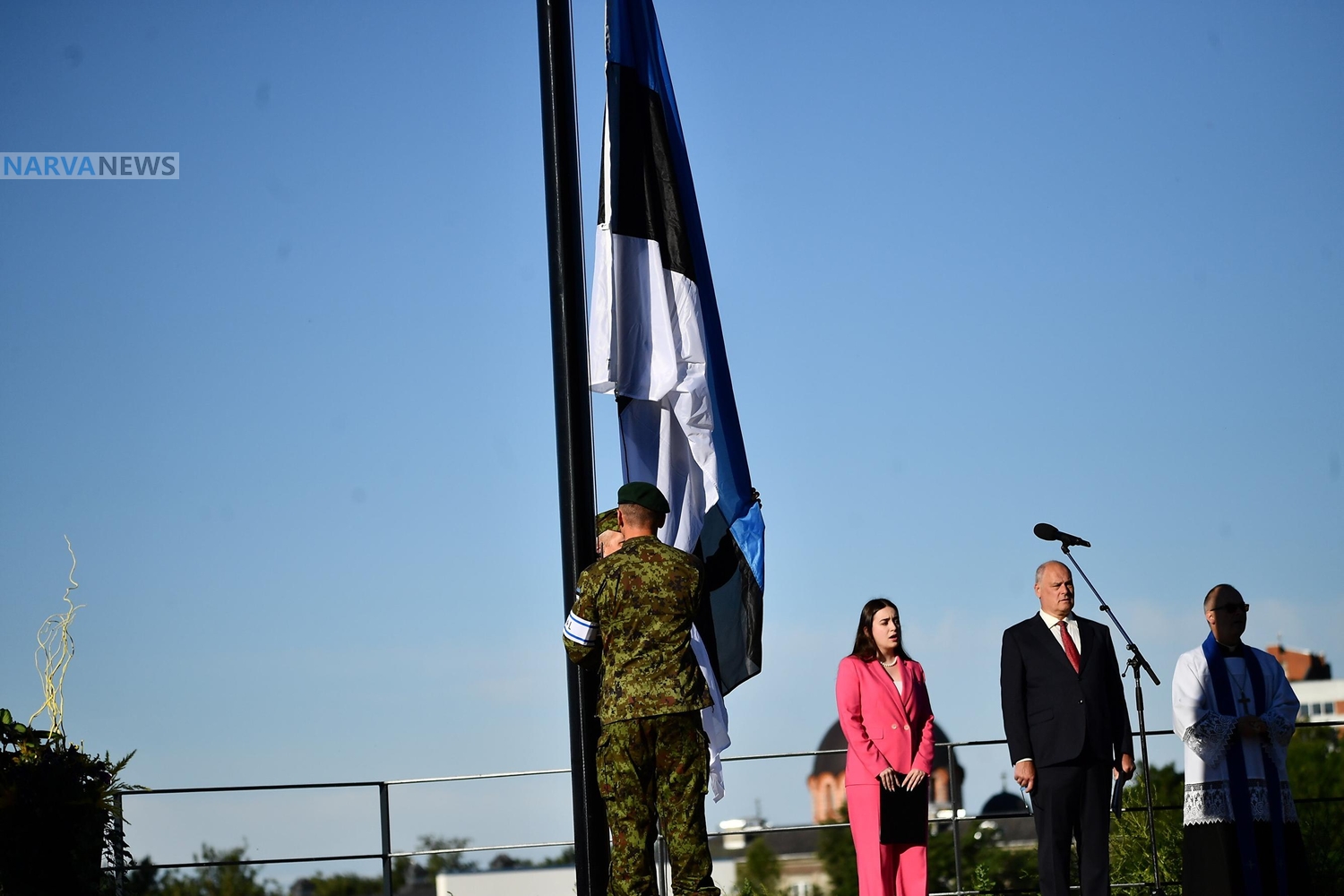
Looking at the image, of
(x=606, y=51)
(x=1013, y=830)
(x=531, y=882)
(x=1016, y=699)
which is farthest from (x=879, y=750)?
(x=1013, y=830)

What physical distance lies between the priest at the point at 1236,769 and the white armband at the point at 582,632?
383 centimetres

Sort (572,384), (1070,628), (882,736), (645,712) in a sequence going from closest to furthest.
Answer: (645,712) < (572,384) < (882,736) < (1070,628)

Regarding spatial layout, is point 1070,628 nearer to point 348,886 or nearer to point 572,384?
point 572,384

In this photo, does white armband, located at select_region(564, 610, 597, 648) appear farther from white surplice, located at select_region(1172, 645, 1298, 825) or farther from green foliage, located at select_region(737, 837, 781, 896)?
green foliage, located at select_region(737, 837, 781, 896)

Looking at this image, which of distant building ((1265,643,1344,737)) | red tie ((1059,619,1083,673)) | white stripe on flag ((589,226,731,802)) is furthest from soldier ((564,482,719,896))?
distant building ((1265,643,1344,737))

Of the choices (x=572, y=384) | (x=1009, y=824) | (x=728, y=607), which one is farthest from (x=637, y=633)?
(x=1009, y=824)

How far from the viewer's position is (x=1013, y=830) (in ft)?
238

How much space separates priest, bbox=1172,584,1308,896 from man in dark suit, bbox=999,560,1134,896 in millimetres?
541

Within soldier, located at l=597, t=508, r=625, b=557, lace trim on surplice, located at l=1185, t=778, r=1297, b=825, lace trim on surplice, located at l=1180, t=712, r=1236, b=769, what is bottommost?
lace trim on surplice, located at l=1185, t=778, r=1297, b=825

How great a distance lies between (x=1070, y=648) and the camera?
7.32 meters

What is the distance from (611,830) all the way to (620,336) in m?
2.37

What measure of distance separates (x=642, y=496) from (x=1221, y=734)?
3.76m

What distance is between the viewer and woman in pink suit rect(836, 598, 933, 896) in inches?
281

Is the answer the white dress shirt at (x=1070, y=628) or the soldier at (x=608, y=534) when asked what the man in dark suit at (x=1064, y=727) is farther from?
the soldier at (x=608, y=534)
